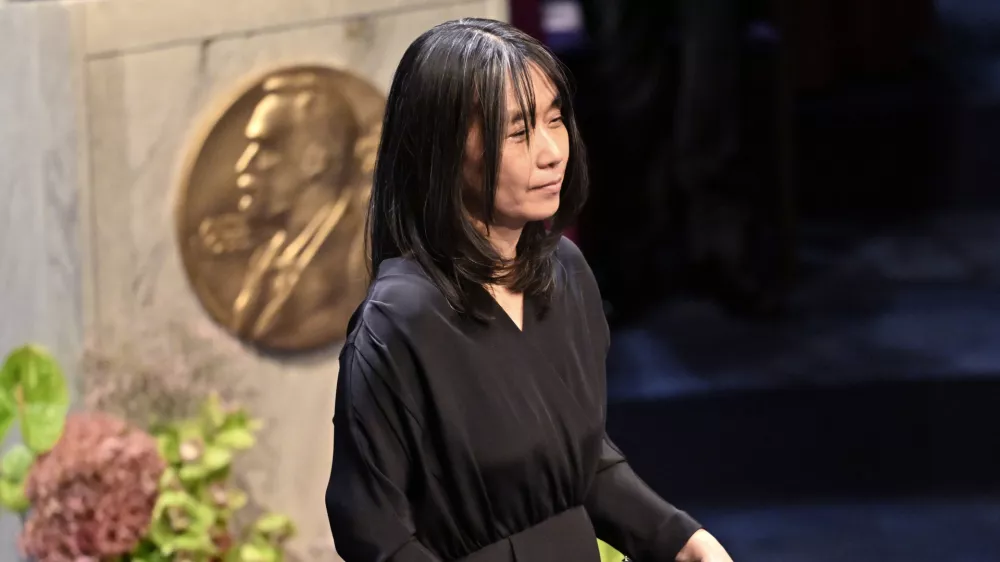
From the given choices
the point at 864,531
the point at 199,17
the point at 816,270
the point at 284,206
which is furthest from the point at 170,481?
the point at 816,270

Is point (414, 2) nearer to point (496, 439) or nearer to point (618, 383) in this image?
point (496, 439)

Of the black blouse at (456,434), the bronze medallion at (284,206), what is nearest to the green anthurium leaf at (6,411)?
the bronze medallion at (284,206)

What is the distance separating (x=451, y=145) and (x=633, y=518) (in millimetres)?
338

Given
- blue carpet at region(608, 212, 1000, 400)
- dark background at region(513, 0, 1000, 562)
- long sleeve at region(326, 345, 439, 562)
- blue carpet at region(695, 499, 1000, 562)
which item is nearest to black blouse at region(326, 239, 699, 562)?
long sleeve at region(326, 345, 439, 562)

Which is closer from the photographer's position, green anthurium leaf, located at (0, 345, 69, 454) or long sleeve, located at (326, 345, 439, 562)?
long sleeve, located at (326, 345, 439, 562)

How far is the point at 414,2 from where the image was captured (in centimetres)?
200

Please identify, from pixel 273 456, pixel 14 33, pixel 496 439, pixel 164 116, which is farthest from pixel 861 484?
pixel 496 439

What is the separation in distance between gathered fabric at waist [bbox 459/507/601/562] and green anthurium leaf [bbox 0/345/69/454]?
1041 millimetres

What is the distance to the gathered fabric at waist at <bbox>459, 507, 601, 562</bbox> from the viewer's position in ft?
3.04

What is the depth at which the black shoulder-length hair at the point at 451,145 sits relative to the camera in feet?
2.92

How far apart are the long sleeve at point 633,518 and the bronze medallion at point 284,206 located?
1.07m

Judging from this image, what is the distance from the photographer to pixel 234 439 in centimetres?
196

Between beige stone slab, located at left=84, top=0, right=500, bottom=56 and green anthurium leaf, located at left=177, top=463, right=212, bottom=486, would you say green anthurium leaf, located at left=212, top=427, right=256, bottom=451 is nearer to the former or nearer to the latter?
green anthurium leaf, located at left=177, top=463, right=212, bottom=486

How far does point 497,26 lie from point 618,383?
2.63m
